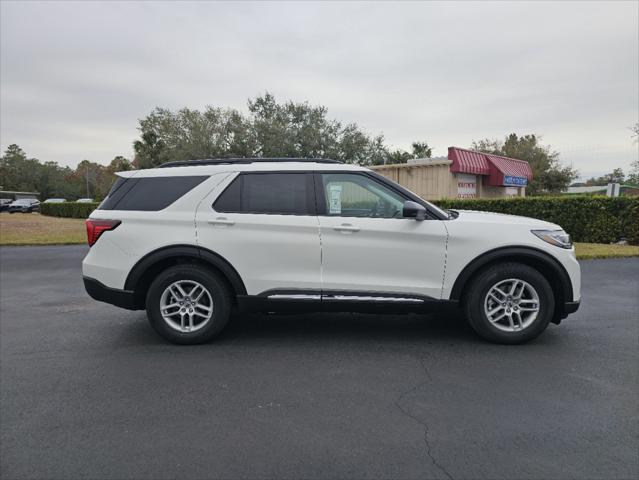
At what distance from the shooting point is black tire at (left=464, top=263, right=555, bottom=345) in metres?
4.20

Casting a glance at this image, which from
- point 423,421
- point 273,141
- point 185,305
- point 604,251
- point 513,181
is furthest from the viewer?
point 273,141

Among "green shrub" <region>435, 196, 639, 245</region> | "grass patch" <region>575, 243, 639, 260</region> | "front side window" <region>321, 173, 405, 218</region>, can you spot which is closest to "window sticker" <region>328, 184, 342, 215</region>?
"front side window" <region>321, 173, 405, 218</region>

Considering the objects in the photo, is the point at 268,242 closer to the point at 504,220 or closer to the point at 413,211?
the point at 413,211

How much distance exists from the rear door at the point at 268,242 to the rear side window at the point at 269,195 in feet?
0.04

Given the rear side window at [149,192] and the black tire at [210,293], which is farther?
the rear side window at [149,192]

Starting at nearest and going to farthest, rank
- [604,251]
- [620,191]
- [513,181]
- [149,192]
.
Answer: [149,192]
[604,251]
[513,181]
[620,191]

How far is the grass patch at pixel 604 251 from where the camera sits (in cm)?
1046

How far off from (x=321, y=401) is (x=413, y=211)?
1.98 meters

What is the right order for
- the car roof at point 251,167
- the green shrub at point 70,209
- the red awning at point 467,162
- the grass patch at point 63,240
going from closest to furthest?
the car roof at point 251,167, the grass patch at point 63,240, the red awning at point 467,162, the green shrub at point 70,209

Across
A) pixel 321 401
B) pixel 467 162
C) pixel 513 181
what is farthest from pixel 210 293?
pixel 513 181

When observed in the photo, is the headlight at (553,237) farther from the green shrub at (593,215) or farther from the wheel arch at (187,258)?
the green shrub at (593,215)

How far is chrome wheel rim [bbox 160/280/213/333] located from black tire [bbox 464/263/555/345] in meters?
2.64

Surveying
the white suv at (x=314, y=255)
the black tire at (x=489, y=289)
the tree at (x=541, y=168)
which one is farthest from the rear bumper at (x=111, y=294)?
the tree at (x=541, y=168)

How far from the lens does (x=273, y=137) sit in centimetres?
3262
